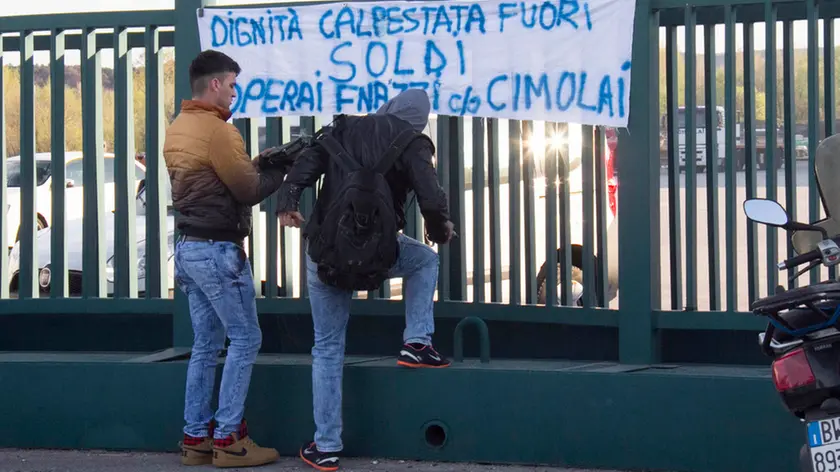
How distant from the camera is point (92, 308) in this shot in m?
7.14

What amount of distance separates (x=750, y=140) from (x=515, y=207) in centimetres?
121

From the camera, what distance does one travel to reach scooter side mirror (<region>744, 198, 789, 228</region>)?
13.6 ft

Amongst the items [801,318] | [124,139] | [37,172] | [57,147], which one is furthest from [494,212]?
[37,172]

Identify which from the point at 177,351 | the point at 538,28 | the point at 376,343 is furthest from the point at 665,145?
the point at 177,351

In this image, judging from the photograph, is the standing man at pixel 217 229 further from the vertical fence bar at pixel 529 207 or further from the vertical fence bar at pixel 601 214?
the vertical fence bar at pixel 601 214

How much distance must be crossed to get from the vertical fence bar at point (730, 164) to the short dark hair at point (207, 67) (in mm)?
2387

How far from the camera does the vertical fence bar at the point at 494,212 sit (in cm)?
652

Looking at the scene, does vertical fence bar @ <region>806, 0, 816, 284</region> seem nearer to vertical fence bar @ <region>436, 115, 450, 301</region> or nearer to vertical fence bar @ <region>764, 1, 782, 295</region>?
vertical fence bar @ <region>764, 1, 782, 295</region>

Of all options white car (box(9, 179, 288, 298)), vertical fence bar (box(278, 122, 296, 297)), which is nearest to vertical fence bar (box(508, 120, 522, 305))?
vertical fence bar (box(278, 122, 296, 297))

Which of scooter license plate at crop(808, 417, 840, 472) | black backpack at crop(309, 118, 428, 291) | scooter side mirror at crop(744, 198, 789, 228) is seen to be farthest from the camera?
black backpack at crop(309, 118, 428, 291)

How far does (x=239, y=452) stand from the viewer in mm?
6199

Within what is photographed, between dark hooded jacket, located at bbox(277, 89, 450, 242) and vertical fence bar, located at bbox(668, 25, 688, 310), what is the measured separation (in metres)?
1.24

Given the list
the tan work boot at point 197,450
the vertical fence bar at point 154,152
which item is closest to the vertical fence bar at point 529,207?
the tan work boot at point 197,450

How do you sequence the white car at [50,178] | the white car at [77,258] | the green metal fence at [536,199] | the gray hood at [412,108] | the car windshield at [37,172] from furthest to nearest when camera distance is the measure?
the white car at [77,258] < the car windshield at [37,172] < the white car at [50,178] < the green metal fence at [536,199] < the gray hood at [412,108]
